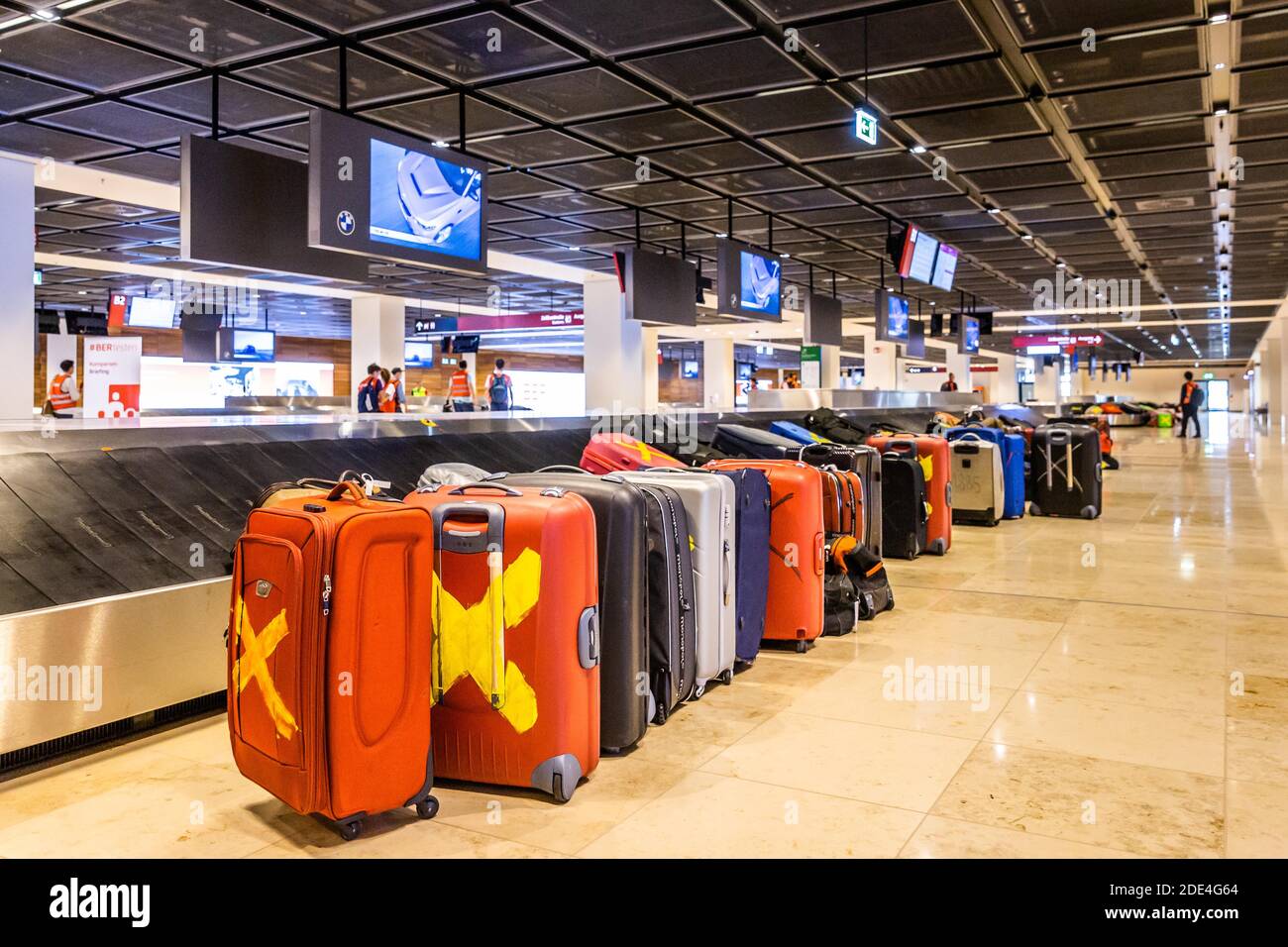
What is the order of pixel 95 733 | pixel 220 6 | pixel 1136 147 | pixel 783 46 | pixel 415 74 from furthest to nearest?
pixel 1136 147
pixel 415 74
pixel 783 46
pixel 220 6
pixel 95 733

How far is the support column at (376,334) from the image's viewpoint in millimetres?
20766

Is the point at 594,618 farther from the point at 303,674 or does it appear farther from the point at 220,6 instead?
the point at 220,6

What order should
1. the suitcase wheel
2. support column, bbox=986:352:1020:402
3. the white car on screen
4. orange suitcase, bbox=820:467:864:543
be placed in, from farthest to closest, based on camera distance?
support column, bbox=986:352:1020:402, the white car on screen, orange suitcase, bbox=820:467:864:543, the suitcase wheel

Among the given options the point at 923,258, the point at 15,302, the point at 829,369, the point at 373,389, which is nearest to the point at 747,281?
the point at 923,258

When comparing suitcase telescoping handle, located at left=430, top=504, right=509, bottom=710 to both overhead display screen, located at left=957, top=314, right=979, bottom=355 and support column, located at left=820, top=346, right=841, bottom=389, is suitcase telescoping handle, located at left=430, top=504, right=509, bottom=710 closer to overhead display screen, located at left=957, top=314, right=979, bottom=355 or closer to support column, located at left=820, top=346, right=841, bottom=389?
overhead display screen, located at left=957, top=314, right=979, bottom=355

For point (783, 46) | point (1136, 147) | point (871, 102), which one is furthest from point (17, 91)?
point (1136, 147)

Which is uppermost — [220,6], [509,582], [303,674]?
[220,6]

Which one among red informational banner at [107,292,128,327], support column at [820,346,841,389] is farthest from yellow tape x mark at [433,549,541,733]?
support column at [820,346,841,389]

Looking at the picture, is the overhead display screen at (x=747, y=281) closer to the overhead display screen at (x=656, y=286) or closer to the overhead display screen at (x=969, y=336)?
the overhead display screen at (x=656, y=286)

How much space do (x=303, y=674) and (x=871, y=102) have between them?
288 inches

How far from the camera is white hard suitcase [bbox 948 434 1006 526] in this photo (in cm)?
943

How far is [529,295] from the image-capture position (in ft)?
76.8

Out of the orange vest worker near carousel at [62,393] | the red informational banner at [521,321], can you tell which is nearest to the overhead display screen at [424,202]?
the orange vest worker near carousel at [62,393]

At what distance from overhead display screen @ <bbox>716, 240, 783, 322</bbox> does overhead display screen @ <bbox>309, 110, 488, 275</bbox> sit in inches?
198
